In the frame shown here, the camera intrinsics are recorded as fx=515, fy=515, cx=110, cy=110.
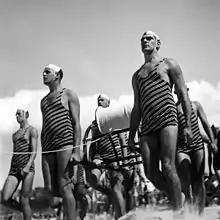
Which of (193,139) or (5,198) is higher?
(193,139)

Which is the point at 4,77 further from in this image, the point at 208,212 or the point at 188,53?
the point at 208,212

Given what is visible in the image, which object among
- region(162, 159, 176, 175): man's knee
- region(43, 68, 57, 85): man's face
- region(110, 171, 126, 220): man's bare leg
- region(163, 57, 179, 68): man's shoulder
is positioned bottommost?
region(110, 171, 126, 220): man's bare leg

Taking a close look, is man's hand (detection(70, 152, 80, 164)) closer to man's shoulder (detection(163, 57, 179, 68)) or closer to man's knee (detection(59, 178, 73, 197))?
man's knee (detection(59, 178, 73, 197))

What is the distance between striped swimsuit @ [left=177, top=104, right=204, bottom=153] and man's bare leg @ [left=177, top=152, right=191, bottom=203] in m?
0.04

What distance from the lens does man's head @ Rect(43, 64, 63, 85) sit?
343 centimetres

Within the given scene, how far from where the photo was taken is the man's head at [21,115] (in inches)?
143

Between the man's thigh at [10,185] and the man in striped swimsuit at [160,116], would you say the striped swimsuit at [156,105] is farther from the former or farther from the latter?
the man's thigh at [10,185]

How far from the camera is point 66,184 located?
3271 millimetres

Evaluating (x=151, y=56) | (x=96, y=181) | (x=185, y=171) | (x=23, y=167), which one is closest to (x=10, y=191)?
(x=23, y=167)

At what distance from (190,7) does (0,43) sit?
1385 millimetres

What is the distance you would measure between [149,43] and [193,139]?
2.13 ft

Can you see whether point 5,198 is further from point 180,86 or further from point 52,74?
point 180,86

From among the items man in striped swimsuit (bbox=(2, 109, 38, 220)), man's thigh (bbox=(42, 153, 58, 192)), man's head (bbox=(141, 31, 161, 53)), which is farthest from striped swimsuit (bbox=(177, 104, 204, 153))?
man in striped swimsuit (bbox=(2, 109, 38, 220))

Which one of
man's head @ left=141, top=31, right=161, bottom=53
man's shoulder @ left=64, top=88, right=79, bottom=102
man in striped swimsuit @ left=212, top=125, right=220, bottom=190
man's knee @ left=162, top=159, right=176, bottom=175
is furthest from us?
man's shoulder @ left=64, top=88, right=79, bottom=102
